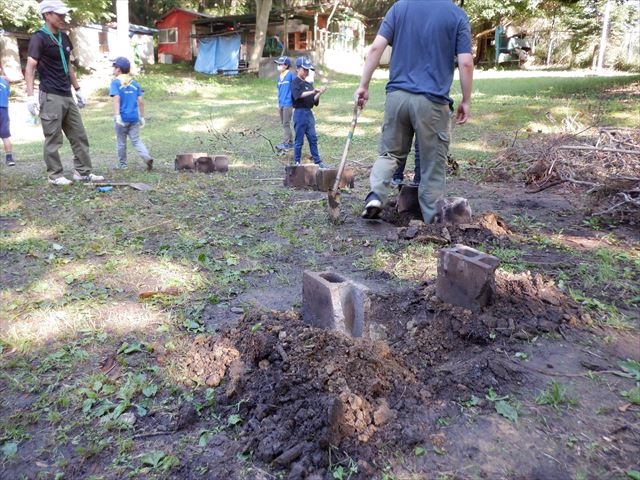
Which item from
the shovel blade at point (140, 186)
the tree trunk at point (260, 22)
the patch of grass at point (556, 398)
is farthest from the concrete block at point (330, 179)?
the tree trunk at point (260, 22)

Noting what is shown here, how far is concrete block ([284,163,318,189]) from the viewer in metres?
6.79

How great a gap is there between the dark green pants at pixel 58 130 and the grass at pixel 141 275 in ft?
1.30

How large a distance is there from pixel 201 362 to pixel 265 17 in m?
28.9

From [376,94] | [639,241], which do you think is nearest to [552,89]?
[376,94]

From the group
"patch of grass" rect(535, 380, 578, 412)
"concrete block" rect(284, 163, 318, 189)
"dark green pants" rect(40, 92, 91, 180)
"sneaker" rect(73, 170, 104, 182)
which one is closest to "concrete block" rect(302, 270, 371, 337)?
"patch of grass" rect(535, 380, 578, 412)

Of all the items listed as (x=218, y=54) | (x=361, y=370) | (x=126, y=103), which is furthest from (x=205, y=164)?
(x=218, y=54)

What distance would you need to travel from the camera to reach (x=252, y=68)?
30.2m

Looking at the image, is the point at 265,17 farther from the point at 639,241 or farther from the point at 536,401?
the point at 536,401

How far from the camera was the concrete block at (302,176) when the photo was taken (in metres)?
6.79

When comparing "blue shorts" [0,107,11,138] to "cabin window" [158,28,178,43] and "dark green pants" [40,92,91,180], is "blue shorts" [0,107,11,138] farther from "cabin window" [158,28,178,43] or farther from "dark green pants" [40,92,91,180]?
"cabin window" [158,28,178,43]

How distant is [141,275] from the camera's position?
3988 mm

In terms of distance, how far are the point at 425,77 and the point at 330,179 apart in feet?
7.44

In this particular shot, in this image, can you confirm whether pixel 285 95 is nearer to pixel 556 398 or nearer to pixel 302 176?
pixel 302 176

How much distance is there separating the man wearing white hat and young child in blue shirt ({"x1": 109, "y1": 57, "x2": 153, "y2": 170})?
2.42 feet
